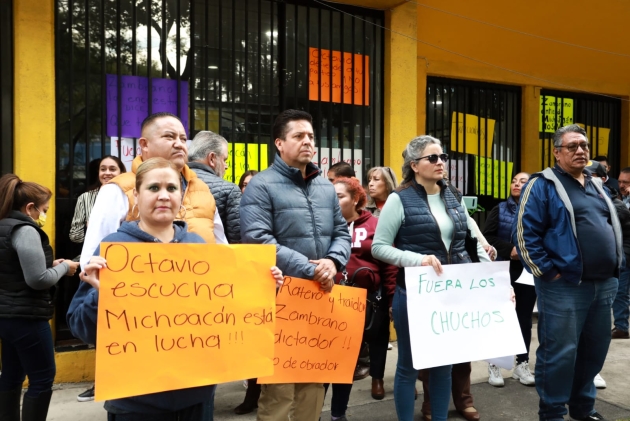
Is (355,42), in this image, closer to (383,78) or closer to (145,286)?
(383,78)

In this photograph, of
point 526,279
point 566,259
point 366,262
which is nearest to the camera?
point 566,259

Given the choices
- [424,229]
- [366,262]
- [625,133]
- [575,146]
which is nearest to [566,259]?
[575,146]

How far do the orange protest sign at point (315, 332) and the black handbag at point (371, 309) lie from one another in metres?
0.56

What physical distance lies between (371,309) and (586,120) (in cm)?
670

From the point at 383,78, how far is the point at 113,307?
199 inches

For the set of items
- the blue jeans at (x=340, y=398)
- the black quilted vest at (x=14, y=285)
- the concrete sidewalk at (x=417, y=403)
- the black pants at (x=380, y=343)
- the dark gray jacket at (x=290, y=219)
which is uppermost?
the dark gray jacket at (x=290, y=219)

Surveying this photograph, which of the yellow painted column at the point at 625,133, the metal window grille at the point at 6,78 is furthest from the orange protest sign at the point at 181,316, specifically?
the yellow painted column at the point at 625,133

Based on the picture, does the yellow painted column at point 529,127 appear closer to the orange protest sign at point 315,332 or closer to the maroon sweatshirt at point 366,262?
the maroon sweatshirt at point 366,262

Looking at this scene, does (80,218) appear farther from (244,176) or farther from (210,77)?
(210,77)

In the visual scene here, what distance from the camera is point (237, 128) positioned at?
616cm

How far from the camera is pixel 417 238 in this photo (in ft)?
12.5

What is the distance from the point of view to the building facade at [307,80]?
5207mm

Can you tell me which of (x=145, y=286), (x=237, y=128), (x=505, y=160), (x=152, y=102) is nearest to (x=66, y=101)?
(x=152, y=102)

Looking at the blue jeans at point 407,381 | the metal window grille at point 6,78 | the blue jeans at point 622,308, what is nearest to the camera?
the blue jeans at point 407,381
